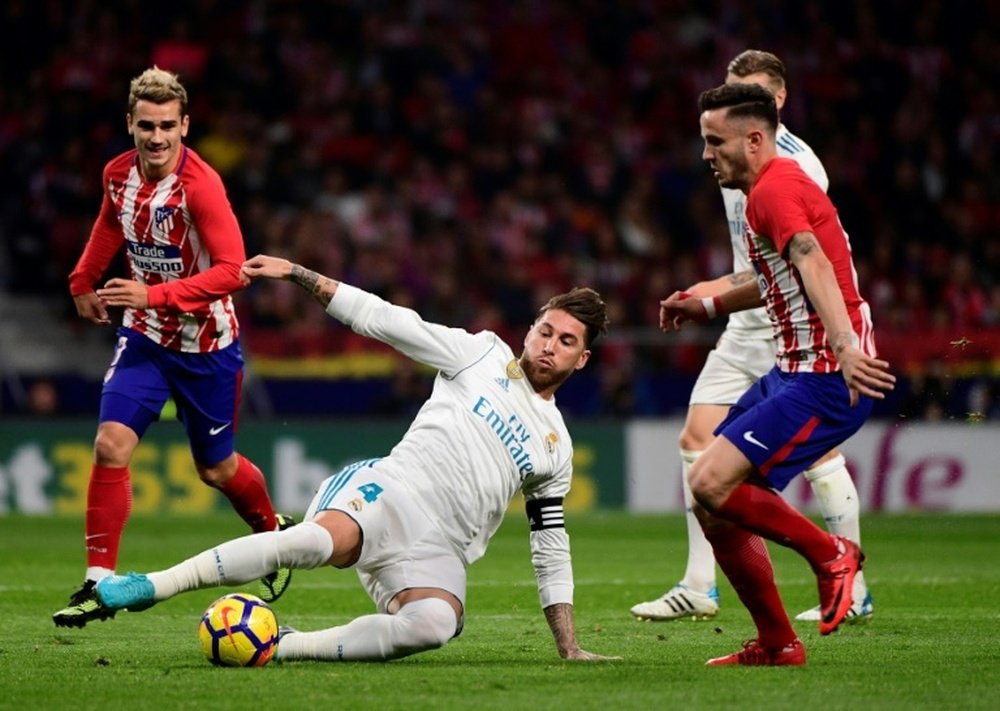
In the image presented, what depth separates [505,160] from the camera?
19641 millimetres

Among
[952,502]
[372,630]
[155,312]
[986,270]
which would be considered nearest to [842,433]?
[372,630]

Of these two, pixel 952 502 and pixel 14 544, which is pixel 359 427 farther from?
pixel 952 502

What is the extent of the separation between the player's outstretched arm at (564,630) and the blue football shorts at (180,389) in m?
2.39

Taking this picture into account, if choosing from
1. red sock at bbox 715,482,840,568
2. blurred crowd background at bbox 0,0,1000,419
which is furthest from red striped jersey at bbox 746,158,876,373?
blurred crowd background at bbox 0,0,1000,419

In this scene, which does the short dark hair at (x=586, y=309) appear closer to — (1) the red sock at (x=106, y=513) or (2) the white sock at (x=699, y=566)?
(2) the white sock at (x=699, y=566)

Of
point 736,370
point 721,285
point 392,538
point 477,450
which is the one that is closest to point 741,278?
point 721,285

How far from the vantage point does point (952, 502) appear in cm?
1544

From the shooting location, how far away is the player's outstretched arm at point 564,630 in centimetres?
606

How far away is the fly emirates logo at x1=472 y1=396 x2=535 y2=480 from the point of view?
20.2 feet

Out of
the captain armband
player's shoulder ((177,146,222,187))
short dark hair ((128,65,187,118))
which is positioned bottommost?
the captain armband

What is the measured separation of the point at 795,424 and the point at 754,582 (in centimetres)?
61

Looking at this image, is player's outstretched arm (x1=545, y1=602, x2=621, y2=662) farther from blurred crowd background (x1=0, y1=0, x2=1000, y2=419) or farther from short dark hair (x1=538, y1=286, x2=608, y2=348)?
blurred crowd background (x1=0, y1=0, x2=1000, y2=419)

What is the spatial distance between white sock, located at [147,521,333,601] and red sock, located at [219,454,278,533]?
245cm

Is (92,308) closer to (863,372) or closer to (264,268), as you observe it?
(264,268)
